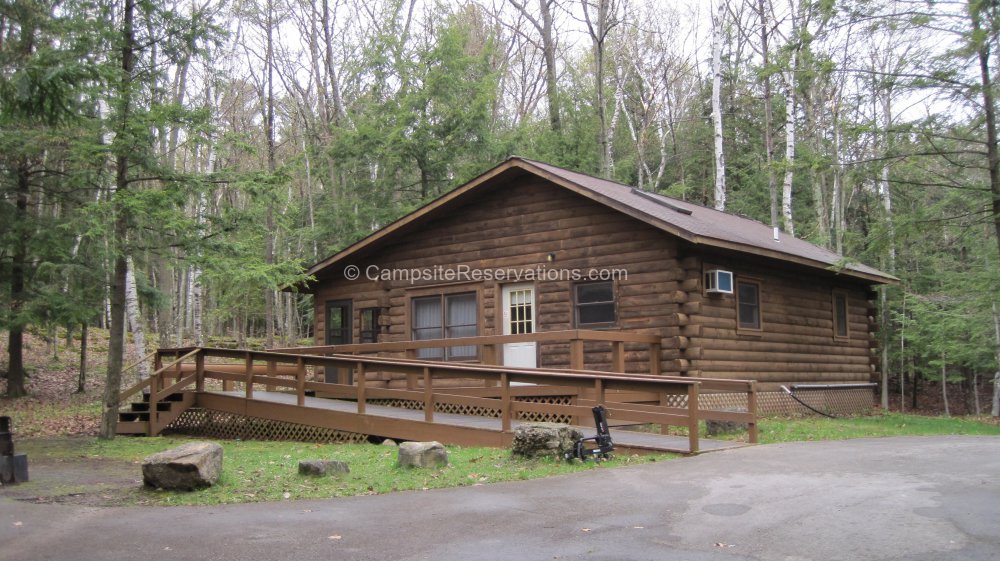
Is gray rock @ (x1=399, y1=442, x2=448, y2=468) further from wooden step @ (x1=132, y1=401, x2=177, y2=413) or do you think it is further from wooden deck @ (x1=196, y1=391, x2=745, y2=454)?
wooden step @ (x1=132, y1=401, x2=177, y2=413)

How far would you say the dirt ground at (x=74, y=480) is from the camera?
25.9 ft

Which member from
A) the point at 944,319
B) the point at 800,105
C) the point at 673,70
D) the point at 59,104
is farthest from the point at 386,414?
the point at 673,70

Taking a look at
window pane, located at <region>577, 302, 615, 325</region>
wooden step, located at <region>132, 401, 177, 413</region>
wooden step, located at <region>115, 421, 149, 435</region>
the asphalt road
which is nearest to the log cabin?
window pane, located at <region>577, 302, 615, 325</region>

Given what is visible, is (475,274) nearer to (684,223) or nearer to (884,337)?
(684,223)

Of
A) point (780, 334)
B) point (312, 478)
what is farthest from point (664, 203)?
point (312, 478)

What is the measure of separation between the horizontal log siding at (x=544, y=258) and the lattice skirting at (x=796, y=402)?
1.13 m

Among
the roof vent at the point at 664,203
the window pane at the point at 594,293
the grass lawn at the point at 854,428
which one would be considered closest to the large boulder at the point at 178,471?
the grass lawn at the point at 854,428

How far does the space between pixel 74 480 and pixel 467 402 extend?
5056 millimetres

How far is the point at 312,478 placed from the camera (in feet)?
28.3

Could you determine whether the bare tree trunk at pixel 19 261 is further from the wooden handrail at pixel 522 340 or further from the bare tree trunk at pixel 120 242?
the wooden handrail at pixel 522 340

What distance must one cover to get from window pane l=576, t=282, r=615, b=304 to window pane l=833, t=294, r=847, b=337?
23.6 ft

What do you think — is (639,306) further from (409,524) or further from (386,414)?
(409,524)

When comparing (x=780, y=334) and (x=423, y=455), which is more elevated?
(x=780, y=334)

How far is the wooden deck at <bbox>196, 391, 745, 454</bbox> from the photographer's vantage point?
10609mm
